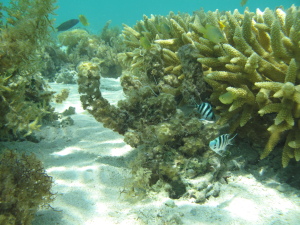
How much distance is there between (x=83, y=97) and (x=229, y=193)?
2778mm

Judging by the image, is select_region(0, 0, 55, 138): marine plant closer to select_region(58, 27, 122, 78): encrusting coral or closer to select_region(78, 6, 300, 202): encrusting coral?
select_region(78, 6, 300, 202): encrusting coral

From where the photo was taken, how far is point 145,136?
10.2 ft

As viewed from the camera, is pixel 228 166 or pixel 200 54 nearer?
pixel 228 166

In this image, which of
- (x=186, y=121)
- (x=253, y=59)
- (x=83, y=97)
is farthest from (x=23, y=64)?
(x=253, y=59)

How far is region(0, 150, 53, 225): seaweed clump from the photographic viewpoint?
1.73 metres

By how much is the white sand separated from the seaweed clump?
0.30 m

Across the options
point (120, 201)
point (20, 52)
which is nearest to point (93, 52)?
point (20, 52)

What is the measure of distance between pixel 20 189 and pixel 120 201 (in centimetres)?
111

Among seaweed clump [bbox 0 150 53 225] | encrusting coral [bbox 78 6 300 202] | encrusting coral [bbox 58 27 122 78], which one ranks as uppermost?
encrusting coral [bbox 58 27 122 78]

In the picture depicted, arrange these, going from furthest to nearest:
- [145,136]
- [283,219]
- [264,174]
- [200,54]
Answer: [200,54]
[145,136]
[264,174]
[283,219]

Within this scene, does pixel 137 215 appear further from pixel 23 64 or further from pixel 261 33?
pixel 261 33

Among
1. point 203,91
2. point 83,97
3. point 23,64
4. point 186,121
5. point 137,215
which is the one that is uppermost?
point 23,64

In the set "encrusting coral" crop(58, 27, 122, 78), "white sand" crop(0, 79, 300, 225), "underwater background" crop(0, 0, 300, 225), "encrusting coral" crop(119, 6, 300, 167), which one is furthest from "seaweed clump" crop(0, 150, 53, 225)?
"encrusting coral" crop(58, 27, 122, 78)

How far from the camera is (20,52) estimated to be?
276 centimetres
